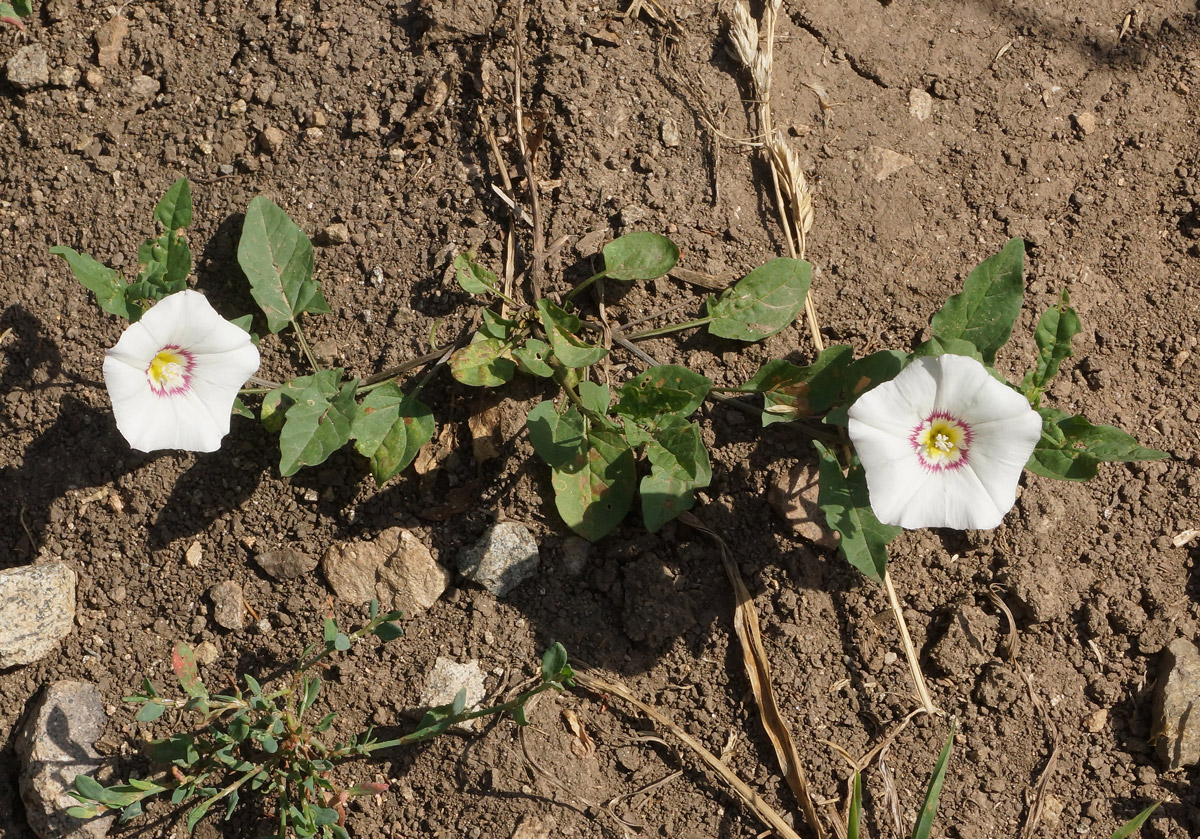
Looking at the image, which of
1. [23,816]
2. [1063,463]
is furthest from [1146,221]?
[23,816]

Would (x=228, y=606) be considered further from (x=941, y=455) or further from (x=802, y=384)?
(x=941, y=455)

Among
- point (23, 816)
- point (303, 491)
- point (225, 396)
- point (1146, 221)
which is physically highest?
point (1146, 221)

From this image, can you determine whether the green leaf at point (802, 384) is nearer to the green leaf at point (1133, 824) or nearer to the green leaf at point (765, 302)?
the green leaf at point (765, 302)

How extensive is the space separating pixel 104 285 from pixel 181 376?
514 millimetres

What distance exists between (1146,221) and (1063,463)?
4.11 feet

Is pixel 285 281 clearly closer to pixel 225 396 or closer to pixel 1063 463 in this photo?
pixel 225 396

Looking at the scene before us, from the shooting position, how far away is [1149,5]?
366 centimetres

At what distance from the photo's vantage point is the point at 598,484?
3.19 meters

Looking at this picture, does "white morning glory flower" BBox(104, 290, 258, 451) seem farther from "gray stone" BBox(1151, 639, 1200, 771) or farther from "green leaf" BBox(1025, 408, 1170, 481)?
"gray stone" BBox(1151, 639, 1200, 771)

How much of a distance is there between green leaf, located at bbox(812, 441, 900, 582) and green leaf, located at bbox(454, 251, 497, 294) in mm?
1204

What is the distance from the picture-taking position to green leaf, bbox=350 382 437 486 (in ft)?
10.4

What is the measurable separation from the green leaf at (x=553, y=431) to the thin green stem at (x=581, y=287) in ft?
1.41

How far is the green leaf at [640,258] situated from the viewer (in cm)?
326

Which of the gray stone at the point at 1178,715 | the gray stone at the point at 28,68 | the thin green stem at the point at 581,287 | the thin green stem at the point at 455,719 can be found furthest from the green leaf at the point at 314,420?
the gray stone at the point at 1178,715
